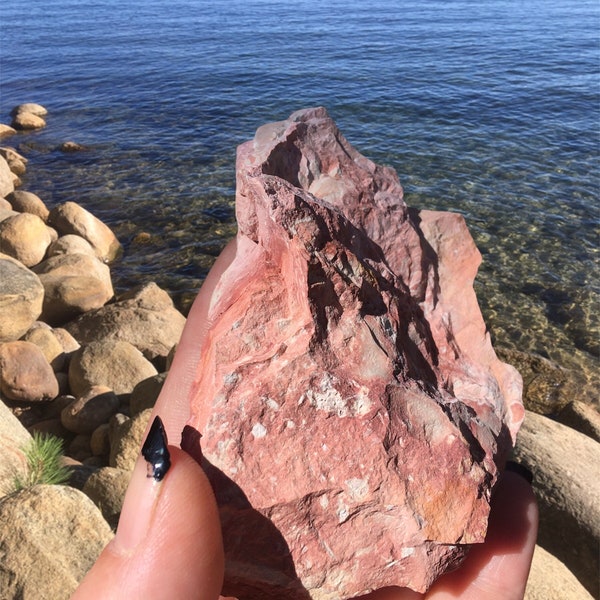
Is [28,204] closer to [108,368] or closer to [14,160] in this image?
[14,160]

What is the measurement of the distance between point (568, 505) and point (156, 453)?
394 cm

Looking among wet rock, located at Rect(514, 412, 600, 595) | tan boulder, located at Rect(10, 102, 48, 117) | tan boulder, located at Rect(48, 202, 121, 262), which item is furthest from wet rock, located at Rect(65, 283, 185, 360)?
tan boulder, located at Rect(10, 102, 48, 117)

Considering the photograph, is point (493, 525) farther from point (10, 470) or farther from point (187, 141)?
point (187, 141)

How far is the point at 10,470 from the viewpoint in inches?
193

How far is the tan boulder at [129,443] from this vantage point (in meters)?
5.62

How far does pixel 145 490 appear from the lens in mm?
2357

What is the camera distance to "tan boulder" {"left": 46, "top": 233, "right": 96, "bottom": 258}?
10.3 m

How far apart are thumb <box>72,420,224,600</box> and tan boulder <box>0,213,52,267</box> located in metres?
8.54

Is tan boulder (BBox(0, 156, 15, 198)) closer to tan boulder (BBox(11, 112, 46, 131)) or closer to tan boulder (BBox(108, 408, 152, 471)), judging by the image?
tan boulder (BBox(11, 112, 46, 131))

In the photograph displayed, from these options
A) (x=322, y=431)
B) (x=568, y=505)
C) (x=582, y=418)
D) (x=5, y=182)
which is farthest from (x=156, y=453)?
(x=5, y=182)

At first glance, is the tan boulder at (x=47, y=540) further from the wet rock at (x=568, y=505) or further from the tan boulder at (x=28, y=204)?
the tan boulder at (x=28, y=204)

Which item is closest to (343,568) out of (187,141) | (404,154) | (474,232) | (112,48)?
(474,232)

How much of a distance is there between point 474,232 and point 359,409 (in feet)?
28.4

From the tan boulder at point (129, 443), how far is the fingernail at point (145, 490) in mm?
3235
